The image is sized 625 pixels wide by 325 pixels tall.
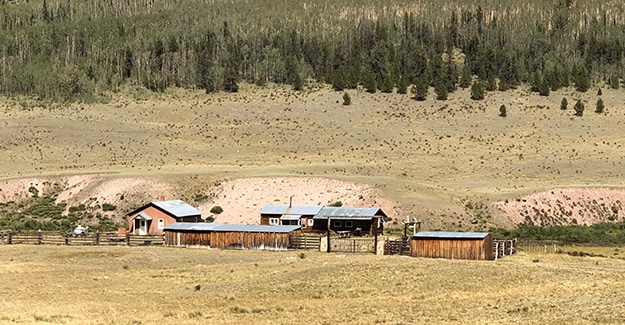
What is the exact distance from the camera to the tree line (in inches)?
5738

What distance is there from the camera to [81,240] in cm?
5853

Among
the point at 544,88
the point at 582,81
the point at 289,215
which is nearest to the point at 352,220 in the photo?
the point at 289,215

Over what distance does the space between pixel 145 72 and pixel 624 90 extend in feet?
256

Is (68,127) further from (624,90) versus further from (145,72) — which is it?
(624,90)

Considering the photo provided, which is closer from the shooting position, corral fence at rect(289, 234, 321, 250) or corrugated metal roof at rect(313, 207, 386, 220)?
corral fence at rect(289, 234, 321, 250)

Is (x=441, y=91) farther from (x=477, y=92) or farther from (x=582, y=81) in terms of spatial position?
(x=582, y=81)

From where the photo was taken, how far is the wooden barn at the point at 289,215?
226 ft

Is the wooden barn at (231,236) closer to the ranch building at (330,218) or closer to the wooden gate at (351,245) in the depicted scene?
the wooden gate at (351,245)

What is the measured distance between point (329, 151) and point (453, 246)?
62038 millimetres

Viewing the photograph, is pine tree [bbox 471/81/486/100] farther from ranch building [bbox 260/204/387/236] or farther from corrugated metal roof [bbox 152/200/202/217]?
corrugated metal roof [bbox 152/200/202/217]

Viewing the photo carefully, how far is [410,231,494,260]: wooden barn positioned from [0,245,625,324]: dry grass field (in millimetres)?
1469

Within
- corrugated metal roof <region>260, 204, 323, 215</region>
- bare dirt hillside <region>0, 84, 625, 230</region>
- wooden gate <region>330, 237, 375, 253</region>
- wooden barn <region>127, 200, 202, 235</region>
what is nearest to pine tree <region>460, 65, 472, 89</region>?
bare dirt hillside <region>0, 84, 625, 230</region>

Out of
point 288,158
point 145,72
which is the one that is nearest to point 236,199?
point 288,158

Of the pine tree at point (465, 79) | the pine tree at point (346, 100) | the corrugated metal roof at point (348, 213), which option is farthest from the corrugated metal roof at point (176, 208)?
the pine tree at point (465, 79)
